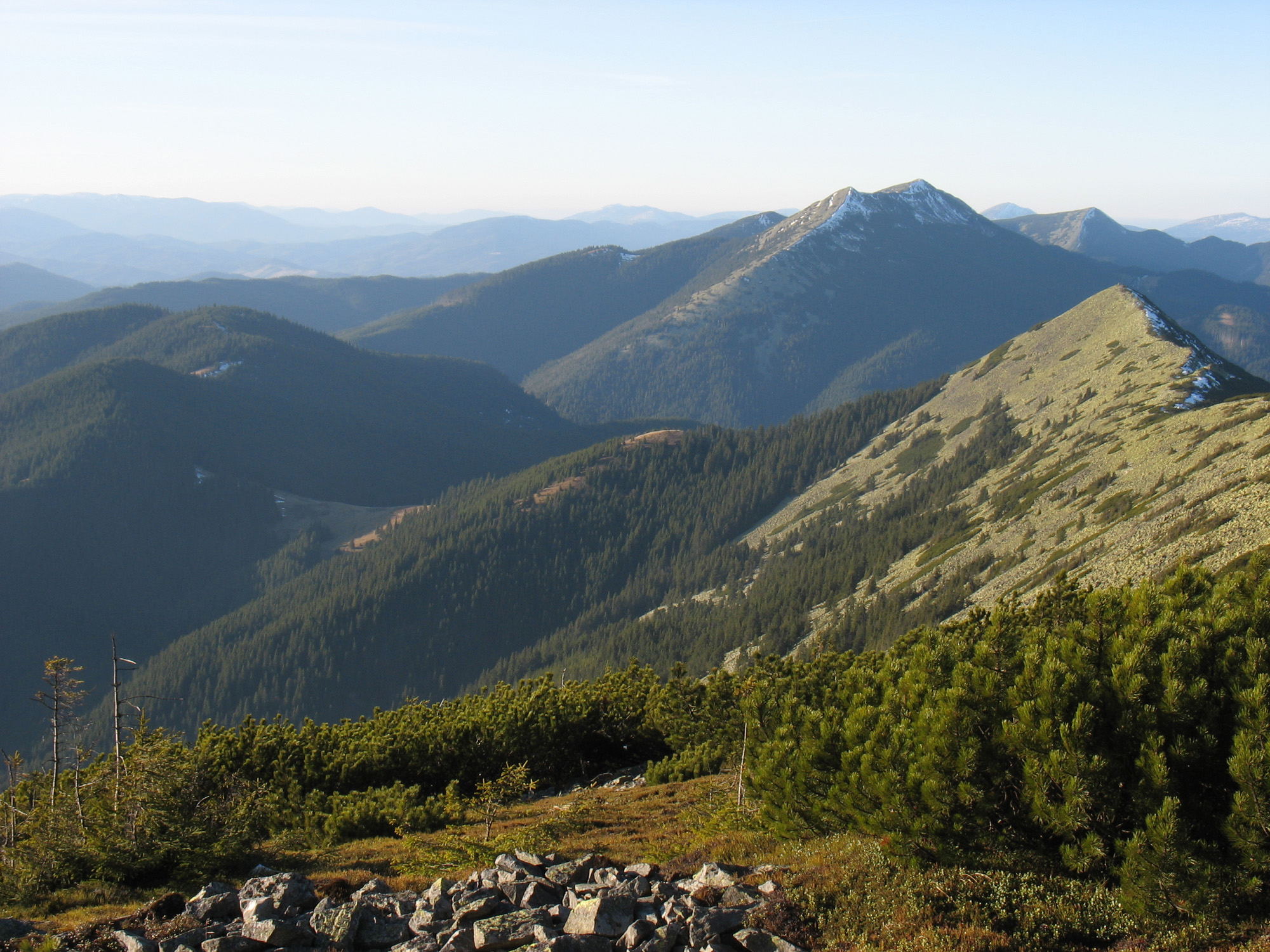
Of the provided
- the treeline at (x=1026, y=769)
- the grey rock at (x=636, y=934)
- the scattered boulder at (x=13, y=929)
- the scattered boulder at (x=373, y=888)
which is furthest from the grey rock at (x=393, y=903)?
the treeline at (x=1026, y=769)

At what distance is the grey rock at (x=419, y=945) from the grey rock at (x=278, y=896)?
10.7 ft

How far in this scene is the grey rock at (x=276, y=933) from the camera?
1766cm

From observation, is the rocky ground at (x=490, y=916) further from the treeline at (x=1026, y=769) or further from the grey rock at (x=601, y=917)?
the treeline at (x=1026, y=769)

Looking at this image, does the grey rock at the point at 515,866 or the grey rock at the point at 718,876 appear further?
the grey rock at the point at 515,866

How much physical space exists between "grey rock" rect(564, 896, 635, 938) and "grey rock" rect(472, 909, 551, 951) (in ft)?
2.55

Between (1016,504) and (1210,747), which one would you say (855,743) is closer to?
(1210,747)

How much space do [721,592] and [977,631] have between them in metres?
141

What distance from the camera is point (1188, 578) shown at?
21.1 m

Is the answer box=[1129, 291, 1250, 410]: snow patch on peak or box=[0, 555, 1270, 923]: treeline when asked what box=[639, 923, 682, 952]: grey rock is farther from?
box=[1129, 291, 1250, 410]: snow patch on peak

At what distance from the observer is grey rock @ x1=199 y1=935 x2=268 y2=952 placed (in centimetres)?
1741

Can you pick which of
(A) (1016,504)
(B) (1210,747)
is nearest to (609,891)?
(B) (1210,747)

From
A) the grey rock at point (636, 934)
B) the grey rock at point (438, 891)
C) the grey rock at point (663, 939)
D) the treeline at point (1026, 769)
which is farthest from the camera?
the grey rock at point (438, 891)

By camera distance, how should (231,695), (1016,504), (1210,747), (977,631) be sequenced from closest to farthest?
(1210,747) < (977,631) < (1016,504) < (231,695)

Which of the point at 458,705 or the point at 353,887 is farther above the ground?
the point at 353,887
